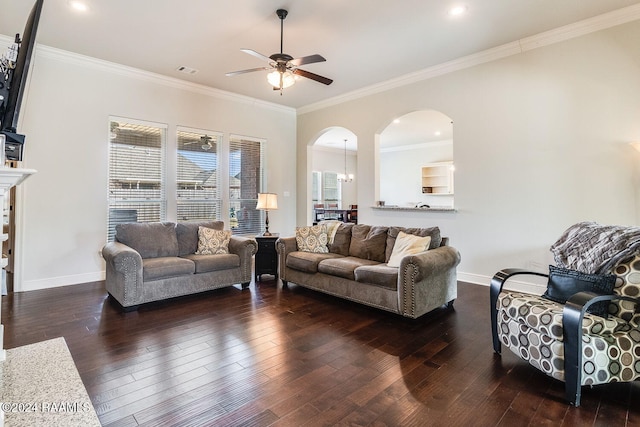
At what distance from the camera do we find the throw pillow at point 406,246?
11.5 feet

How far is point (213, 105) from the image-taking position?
6.00 m

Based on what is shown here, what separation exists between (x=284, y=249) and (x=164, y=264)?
1510 mm

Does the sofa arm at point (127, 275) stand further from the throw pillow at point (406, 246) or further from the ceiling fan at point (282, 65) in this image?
the throw pillow at point (406, 246)

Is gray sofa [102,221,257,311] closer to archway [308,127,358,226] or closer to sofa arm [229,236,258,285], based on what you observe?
sofa arm [229,236,258,285]

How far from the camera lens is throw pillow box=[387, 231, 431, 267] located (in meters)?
3.50

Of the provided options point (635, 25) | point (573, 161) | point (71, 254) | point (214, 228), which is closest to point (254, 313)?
point (214, 228)

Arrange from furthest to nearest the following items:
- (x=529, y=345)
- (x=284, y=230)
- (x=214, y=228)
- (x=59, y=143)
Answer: (x=284, y=230) < (x=214, y=228) < (x=59, y=143) < (x=529, y=345)

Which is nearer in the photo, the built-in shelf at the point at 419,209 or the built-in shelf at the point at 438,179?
the built-in shelf at the point at 419,209

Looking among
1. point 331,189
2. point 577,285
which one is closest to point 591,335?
point 577,285

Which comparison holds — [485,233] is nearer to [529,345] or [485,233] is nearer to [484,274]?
[484,274]

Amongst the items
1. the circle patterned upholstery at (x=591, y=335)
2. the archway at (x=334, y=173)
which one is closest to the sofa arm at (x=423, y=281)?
the circle patterned upholstery at (x=591, y=335)

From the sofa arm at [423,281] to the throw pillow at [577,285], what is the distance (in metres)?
0.96

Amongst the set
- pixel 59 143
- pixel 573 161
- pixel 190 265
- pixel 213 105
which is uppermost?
pixel 213 105

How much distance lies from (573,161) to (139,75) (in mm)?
6190
